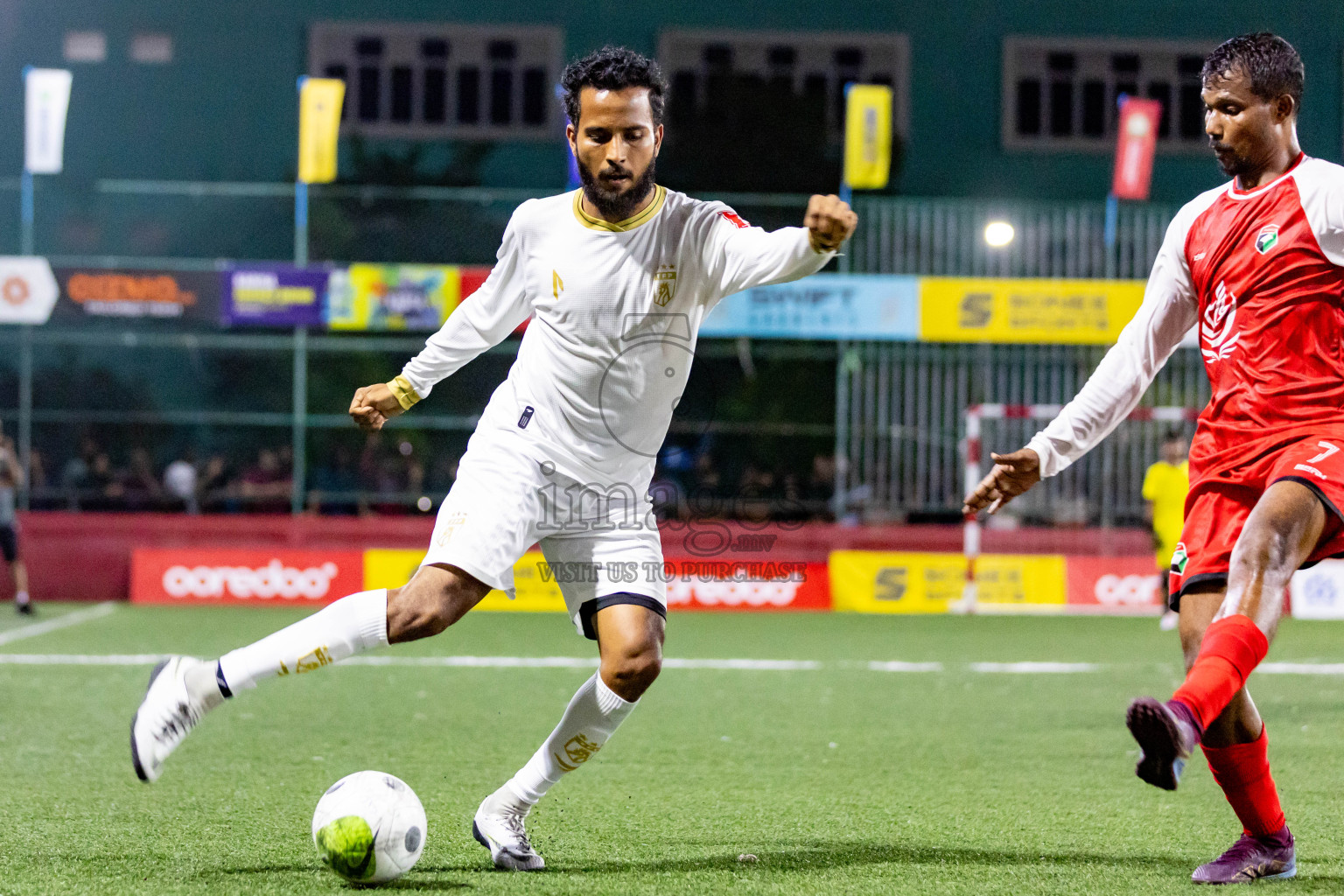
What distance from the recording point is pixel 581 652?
11.3 metres

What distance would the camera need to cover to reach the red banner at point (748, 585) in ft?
51.2

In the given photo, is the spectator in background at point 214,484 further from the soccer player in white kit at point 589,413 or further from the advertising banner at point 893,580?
the soccer player in white kit at point 589,413

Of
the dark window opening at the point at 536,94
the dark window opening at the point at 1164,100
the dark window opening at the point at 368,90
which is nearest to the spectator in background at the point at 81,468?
the dark window opening at the point at 368,90

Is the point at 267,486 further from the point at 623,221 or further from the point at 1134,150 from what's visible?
the point at 623,221

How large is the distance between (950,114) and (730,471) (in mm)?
9182

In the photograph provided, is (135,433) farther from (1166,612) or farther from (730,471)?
(1166,612)

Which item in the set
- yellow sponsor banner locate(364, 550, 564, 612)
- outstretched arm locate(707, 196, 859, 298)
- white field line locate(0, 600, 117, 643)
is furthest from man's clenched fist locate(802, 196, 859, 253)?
yellow sponsor banner locate(364, 550, 564, 612)

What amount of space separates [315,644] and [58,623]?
1048 centimetres

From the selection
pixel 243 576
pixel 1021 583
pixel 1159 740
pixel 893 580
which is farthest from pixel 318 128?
pixel 1159 740

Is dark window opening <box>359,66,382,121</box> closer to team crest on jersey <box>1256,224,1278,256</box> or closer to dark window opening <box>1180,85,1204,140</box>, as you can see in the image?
dark window opening <box>1180,85,1204,140</box>

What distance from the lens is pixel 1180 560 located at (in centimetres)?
413

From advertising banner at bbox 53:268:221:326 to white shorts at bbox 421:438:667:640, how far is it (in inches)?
502

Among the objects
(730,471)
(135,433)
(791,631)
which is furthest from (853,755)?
(135,433)

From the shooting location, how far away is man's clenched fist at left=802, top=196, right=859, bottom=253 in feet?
12.4
